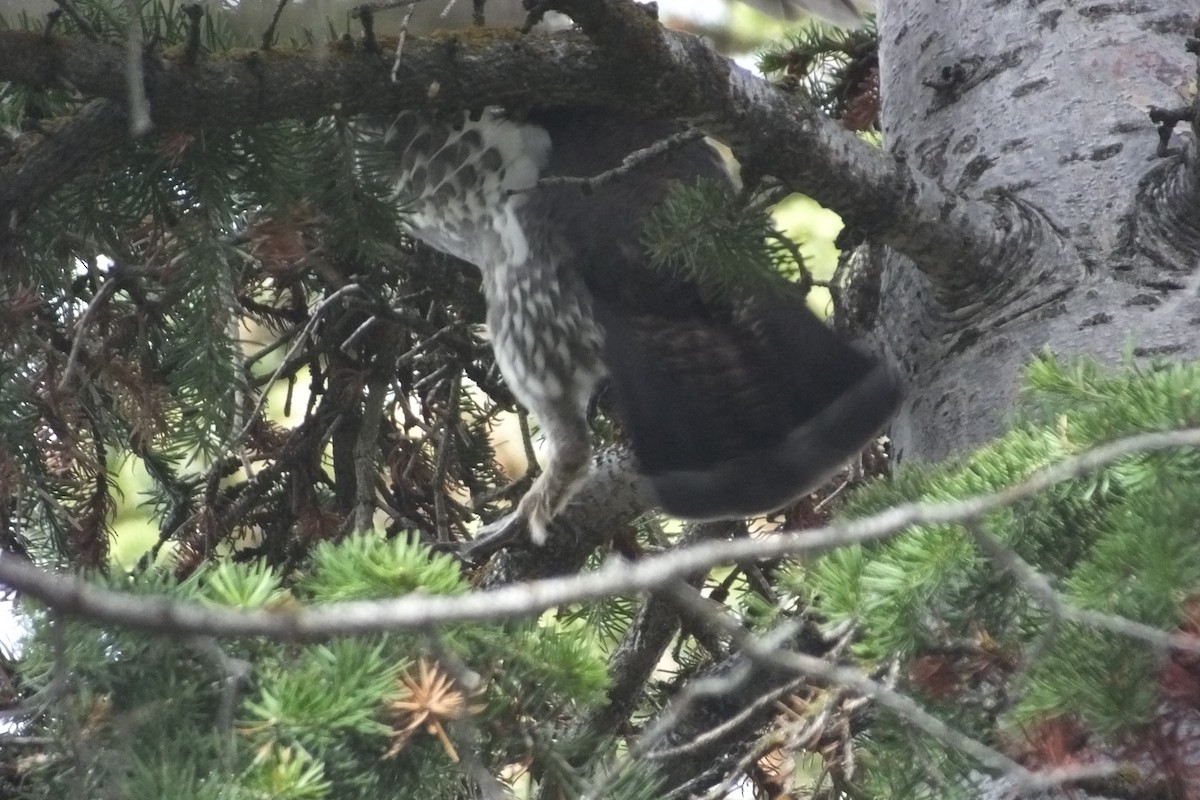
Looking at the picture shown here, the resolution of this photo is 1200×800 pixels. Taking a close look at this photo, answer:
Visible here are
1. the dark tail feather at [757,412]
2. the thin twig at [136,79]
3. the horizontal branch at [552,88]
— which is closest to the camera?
the thin twig at [136,79]

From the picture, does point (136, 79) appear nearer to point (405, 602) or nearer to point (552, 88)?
point (552, 88)

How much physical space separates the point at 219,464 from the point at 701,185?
Answer: 90 cm

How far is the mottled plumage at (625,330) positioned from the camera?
146 cm

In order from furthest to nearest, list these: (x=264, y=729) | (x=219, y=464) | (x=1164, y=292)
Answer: (x=219, y=464) < (x=1164, y=292) < (x=264, y=729)

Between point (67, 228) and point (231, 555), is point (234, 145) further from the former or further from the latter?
point (231, 555)

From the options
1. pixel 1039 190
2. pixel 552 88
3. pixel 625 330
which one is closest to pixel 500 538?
pixel 625 330

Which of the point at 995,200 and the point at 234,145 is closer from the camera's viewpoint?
the point at 234,145

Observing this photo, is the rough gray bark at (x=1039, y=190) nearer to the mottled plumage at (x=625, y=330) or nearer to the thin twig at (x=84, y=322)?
the mottled plumage at (x=625, y=330)

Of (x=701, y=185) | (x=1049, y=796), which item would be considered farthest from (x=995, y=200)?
(x=1049, y=796)

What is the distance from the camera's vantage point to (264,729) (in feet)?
2.96

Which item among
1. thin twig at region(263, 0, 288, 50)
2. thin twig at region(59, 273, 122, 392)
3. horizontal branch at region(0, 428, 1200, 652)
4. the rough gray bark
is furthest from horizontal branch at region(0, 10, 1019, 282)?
horizontal branch at region(0, 428, 1200, 652)

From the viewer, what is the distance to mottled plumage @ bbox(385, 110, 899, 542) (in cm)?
146

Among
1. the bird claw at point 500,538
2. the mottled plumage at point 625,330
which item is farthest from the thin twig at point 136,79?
the bird claw at point 500,538

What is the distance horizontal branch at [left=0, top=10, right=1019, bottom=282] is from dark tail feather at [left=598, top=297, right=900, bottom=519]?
182 mm
